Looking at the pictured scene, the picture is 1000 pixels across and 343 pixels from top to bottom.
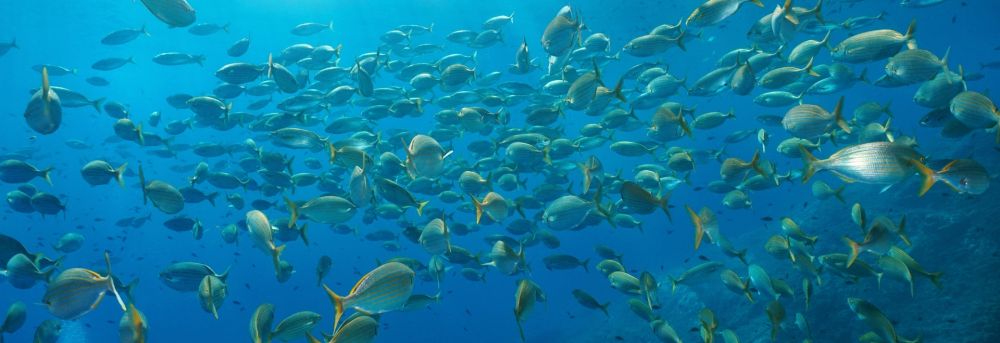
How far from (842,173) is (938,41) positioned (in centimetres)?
7207

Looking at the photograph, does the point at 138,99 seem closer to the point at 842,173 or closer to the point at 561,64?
the point at 561,64

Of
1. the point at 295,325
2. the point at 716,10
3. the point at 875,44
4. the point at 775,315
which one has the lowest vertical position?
the point at 775,315

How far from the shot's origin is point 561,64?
9031 mm

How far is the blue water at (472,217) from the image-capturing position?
9.04 metres

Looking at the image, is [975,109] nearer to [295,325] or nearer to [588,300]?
[588,300]

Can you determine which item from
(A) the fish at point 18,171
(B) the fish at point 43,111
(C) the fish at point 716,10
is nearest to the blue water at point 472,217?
(C) the fish at point 716,10

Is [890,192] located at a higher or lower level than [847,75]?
lower

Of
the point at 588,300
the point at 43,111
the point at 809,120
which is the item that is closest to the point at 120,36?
the point at 43,111

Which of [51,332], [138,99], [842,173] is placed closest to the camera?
[842,173]

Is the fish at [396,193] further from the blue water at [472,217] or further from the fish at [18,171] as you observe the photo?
the fish at [18,171]

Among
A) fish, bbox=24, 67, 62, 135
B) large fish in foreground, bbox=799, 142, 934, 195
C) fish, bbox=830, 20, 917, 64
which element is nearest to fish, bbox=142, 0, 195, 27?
fish, bbox=24, 67, 62, 135

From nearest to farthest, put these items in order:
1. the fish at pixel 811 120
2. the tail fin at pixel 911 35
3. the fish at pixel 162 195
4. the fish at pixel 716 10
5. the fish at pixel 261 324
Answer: the fish at pixel 261 324, the fish at pixel 811 120, the tail fin at pixel 911 35, the fish at pixel 162 195, the fish at pixel 716 10

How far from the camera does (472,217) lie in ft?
103

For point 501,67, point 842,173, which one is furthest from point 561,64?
point 501,67
